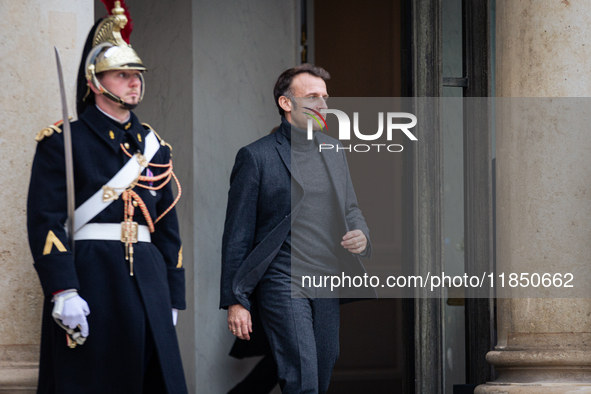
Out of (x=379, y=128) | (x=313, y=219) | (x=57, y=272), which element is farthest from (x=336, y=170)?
(x=57, y=272)

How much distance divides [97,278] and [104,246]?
0.13 m

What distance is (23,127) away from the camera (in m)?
4.19

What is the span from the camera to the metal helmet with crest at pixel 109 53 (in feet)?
11.8

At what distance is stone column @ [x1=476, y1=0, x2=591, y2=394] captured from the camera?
480 cm

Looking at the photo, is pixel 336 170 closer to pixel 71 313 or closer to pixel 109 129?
pixel 109 129

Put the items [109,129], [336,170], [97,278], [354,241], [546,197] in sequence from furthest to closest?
[546,197], [336,170], [354,241], [109,129], [97,278]

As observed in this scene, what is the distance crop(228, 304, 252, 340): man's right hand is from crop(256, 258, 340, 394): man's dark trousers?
11cm

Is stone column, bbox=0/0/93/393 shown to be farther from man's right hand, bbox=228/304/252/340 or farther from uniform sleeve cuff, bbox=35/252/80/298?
man's right hand, bbox=228/304/252/340

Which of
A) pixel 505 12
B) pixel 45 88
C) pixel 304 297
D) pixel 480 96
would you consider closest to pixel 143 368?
pixel 304 297

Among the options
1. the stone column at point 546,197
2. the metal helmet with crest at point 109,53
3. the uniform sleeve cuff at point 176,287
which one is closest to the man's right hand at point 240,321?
the uniform sleeve cuff at point 176,287

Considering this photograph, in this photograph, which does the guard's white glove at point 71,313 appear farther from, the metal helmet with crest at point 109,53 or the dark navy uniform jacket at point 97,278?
the metal helmet with crest at point 109,53

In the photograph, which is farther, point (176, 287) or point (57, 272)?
point (176, 287)

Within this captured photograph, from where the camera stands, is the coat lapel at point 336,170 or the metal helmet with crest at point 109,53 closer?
the metal helmet with crest at point 109,53

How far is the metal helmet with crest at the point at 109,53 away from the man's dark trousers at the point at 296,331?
4.16 feet
